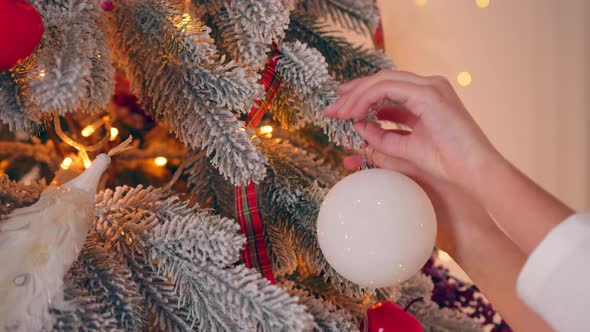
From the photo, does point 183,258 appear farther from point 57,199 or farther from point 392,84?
point 392,84

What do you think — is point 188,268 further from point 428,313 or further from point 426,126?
point 428,313

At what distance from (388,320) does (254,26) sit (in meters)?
0.39

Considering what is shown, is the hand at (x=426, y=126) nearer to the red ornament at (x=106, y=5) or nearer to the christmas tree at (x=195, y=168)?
the christmas tree at (x=195, y=168)

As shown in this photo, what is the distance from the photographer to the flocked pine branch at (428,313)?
27.9 inches

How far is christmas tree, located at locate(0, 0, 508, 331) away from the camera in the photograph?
0.40m

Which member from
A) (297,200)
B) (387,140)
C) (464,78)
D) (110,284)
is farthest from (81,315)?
(464,78)

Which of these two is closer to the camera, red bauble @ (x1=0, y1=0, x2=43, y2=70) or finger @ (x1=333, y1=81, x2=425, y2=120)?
red bauble @ (x1=0, y1=0, x2=43, y2=70)

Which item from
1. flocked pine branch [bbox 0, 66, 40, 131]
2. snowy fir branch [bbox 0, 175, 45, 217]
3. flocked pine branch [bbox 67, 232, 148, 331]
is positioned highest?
flocked pine branch [bbox 0, 66, 40, 131]

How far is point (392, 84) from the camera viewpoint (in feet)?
1.66

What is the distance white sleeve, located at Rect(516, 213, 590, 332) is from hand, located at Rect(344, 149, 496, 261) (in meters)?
0.18

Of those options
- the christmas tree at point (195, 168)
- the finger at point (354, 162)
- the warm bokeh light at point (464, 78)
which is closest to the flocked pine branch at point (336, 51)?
the christmas tree at point (195, 168)

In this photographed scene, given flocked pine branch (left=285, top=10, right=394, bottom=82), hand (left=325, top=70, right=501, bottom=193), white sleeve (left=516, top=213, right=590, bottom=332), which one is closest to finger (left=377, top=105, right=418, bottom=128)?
hand (left=325, top=70, right=501, bottom=193)

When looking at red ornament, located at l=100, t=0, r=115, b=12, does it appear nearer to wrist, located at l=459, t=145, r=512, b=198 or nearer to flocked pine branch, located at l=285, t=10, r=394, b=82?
flocked pine branch, located at l=285, t=10, r=394, b=82

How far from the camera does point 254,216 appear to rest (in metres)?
0.54
